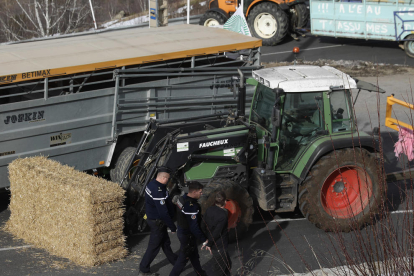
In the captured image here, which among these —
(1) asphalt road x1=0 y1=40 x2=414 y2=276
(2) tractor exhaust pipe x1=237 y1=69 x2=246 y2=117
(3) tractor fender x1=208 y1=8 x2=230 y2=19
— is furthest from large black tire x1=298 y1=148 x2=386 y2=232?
(3) tractor fender x1=208 y1=8 x2=230 y2=19

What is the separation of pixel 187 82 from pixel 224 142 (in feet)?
8.78

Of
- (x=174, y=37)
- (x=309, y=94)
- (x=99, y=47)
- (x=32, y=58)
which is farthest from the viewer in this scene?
(x=174, y=37)

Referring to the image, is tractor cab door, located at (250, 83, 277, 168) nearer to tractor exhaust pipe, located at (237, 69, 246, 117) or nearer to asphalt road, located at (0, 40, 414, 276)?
tractor exhaust pipe, located at (237, 69, 246, 117)

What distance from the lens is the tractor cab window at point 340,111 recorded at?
782cm

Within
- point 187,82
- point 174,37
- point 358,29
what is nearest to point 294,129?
point 187,82

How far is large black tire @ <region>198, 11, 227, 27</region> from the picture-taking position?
851 inches

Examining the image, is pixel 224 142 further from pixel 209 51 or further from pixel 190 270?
pixel 209 51

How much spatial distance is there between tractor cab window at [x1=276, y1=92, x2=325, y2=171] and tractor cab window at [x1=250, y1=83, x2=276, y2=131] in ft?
1.18

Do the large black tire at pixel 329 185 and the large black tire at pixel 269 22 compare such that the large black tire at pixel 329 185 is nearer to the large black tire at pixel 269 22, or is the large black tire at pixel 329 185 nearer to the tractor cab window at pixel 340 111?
the tractor cab window at pixel 340 111

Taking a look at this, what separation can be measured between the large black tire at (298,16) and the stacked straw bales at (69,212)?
15.6 m

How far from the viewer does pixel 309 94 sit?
7668 millimetres

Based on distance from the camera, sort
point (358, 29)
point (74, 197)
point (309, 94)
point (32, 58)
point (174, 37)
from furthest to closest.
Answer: point (358, 29), point (174, 37), point (32, 58), point (309, 94), point (74, 197)

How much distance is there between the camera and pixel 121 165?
9.05m

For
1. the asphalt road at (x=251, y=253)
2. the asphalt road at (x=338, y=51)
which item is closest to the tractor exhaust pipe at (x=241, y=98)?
the asphalt road at (x=251, y=253)
